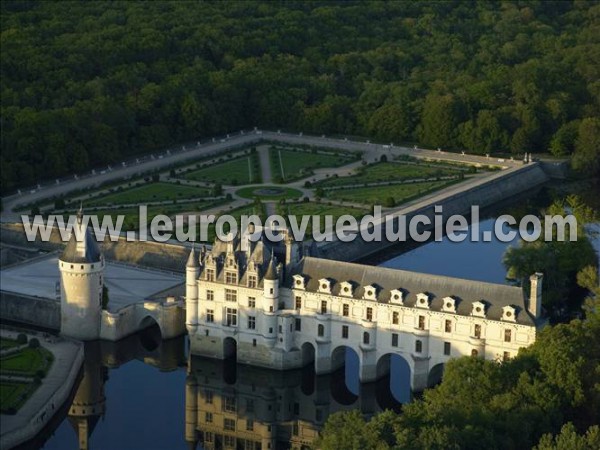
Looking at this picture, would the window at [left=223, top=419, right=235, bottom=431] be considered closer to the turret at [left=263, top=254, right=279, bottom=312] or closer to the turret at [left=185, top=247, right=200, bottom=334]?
the turret at [left=263, top=254, right=279, bottom=312]

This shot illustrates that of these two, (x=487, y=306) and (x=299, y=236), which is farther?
(x=299, y=236)

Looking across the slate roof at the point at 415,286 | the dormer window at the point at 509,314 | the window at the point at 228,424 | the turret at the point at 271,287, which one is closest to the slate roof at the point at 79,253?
the turret at the point at 271,287

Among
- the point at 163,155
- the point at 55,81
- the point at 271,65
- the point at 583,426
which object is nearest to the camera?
the point at 583,426

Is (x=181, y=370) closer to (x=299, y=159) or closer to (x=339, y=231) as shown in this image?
(x=339, y=231)

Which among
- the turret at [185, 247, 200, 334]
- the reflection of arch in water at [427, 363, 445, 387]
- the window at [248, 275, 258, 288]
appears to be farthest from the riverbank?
the reflection of arch in water at [427, 363, 445, 387]

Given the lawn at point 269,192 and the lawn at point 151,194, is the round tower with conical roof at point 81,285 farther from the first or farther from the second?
the lawn at point 269,192

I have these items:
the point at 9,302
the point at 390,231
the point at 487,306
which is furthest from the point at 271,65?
the point at 487,306
